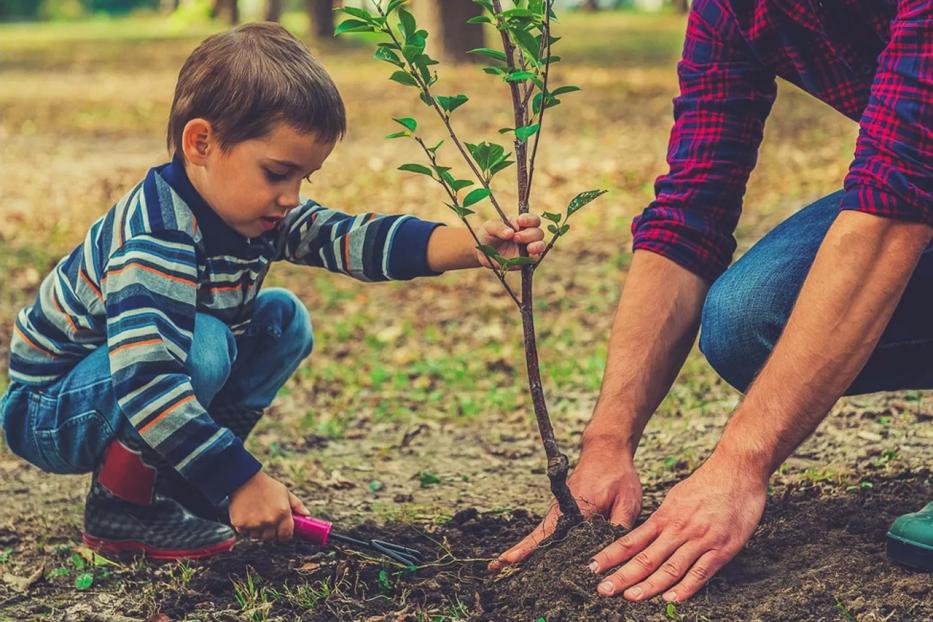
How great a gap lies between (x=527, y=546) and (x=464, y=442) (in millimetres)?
1397

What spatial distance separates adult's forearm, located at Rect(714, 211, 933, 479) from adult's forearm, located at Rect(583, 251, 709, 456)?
380mm

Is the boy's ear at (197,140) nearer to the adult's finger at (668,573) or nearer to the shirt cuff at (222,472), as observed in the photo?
the shirt cuff at (222,472)

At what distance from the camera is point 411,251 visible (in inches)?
113

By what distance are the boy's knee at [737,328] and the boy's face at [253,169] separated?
957 mm

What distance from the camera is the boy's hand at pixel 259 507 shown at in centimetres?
253

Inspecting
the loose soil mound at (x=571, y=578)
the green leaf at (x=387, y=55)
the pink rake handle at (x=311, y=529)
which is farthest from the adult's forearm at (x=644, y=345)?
the green leaf at (x=387, y=55)

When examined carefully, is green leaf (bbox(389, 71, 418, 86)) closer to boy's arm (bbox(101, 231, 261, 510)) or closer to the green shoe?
boy's arm (bbox(101, 231, 261, 510))

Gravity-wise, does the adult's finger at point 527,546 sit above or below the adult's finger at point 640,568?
below

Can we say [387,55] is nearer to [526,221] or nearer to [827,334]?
[526,221]

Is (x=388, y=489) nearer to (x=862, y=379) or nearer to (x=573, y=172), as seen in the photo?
(x=862, y=379)

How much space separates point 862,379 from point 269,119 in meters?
1.48

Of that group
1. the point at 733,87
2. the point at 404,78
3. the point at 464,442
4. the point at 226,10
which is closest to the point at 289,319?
the point at 464,442

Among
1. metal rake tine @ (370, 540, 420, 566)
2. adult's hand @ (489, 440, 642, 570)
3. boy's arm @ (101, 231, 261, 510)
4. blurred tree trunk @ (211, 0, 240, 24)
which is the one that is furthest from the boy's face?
blurred tree trunk @ (211, 0, 240, 24)

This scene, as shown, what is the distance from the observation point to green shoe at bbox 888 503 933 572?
2.37m
